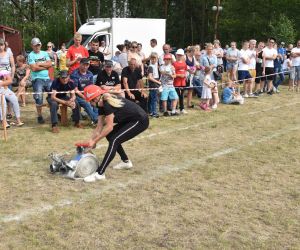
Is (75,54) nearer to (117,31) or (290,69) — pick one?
(290,69)

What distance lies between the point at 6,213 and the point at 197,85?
28.5 ft

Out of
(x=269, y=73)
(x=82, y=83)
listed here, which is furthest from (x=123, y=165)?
(x=269, y=73)

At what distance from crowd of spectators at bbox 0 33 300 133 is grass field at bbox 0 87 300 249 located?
36.5 inches

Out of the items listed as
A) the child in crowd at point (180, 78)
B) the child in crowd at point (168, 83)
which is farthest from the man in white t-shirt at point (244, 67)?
the child in crowd at point (168, 83)

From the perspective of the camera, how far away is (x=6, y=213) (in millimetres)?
4883

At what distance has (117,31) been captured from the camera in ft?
66.1

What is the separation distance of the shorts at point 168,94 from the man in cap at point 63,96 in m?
2.32

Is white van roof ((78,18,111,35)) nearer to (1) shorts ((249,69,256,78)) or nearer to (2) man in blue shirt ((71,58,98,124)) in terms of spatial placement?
(1) shorts ((249,69,256,78))

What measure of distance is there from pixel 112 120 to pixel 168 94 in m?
5.29

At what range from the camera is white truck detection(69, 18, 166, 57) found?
19.9 meters

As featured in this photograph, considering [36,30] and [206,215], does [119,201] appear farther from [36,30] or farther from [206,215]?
[36,30]

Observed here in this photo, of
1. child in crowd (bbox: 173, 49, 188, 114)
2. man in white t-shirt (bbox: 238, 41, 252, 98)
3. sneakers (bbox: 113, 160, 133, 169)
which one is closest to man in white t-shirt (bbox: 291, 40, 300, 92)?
man in white t-shirt (bbox: 238, 41, 252, 98)

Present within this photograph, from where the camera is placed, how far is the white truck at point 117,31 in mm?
19891

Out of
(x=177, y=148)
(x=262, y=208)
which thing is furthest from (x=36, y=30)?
(x=262, y=208)
